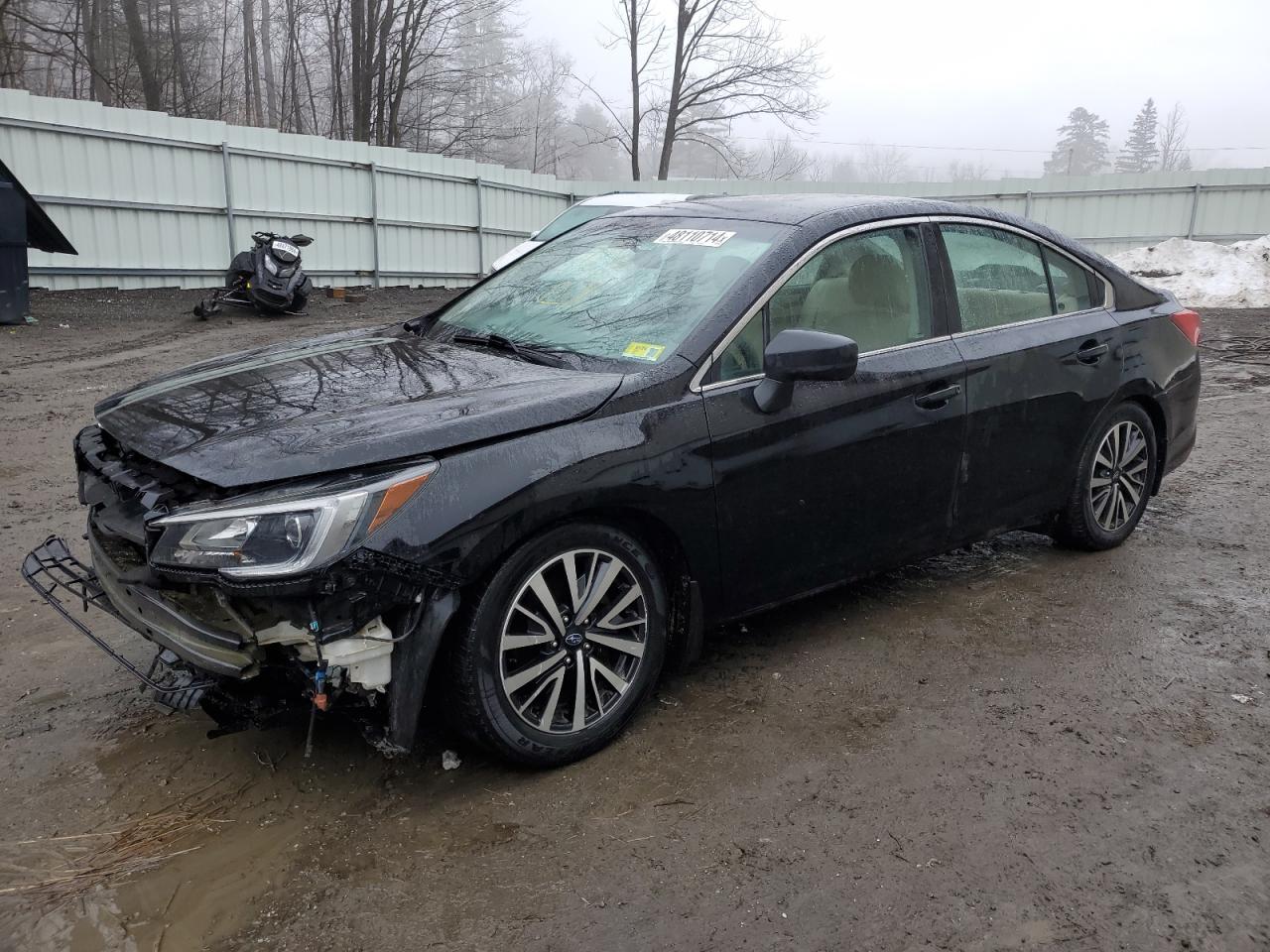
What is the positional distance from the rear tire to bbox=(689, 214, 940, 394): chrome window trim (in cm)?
126

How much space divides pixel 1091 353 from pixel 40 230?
11918mm

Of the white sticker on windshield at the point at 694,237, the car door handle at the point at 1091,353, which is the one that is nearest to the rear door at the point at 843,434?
the white sticker on windshield at the point at 694,237

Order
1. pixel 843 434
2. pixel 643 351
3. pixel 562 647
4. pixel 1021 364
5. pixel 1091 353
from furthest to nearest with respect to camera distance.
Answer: pixel 1091 353, pixel 1021 364, pixel 843 434, pixel 643 351, pixel 562 647

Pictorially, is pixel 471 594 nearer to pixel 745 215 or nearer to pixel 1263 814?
pixel 745 215

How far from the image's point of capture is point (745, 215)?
3924mm

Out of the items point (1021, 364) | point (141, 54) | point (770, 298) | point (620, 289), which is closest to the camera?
point (770, 298)

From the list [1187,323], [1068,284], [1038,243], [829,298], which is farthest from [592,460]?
[1187,323]

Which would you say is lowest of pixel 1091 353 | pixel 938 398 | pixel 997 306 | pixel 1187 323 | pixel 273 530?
pixel 273 530

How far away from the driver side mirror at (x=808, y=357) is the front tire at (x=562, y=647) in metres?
0.73

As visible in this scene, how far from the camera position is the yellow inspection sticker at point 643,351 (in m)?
3.33

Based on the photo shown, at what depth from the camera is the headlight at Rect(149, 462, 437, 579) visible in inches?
98.7

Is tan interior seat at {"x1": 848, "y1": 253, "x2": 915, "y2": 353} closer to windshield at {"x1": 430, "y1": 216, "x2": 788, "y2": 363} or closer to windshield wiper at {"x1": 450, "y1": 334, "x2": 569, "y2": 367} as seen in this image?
windshield at {"x1": 430, "y1": 216, "x2": 788, "y2": 363}

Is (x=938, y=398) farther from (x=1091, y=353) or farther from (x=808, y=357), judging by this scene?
(x=1091, y=353)

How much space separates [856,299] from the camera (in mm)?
3828
